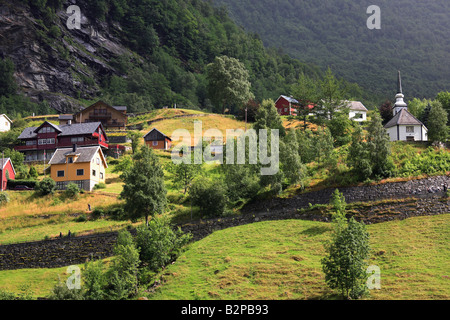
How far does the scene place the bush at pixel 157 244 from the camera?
43750 mm

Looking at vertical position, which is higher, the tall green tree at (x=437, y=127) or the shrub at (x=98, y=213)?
the tall green tree at (x=437, y=127)

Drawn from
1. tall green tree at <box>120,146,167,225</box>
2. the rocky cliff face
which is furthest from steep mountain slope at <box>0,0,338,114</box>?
tall green tree at <box>120,146,167,225</box>

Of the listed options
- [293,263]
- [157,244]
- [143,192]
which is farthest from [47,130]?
[293,263]

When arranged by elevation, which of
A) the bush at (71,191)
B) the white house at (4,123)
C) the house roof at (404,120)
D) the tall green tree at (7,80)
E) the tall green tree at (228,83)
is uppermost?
the tall green tree at (7,80)

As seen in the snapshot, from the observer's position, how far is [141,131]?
9669cm

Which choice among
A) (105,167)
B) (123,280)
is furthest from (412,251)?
(105,167)

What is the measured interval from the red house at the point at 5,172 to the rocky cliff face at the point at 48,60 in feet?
262

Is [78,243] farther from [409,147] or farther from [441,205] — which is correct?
[409,147]

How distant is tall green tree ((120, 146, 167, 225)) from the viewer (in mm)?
51938

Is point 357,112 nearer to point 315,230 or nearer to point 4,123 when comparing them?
point 315,230

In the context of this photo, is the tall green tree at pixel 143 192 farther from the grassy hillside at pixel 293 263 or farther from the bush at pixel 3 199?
the bush at pixel 3 199

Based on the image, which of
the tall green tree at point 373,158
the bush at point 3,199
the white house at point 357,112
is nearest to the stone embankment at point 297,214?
the tall green tree at point 373,158

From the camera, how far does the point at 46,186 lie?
62969mm
